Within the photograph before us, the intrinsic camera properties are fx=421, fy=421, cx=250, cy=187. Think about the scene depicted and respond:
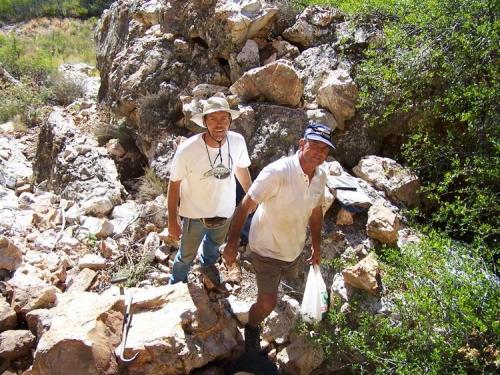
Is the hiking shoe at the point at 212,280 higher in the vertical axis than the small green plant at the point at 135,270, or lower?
higher

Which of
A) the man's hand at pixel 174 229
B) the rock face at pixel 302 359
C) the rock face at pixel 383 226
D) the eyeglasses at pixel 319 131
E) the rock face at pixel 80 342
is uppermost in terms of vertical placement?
the eyeglasses at pixel 319 131

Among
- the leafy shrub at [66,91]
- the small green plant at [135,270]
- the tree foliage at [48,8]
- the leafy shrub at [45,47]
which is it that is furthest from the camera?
the tree foliage at [48,8]

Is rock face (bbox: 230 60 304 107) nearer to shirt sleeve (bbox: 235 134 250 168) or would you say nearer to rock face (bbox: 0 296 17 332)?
shirt sleeve (bbox: 235 134 250 168)

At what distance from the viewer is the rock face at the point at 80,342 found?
263 cm

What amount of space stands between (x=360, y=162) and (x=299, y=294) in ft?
5.16

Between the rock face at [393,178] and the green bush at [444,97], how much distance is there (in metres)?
0.13

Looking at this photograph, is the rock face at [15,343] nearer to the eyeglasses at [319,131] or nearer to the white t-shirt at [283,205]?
the white t-shirt at [283,205]

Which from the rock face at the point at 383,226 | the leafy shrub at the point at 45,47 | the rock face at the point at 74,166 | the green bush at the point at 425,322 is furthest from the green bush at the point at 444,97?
the leafy shrub at the point at 45,47

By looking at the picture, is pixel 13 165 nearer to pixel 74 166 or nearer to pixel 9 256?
pixel 74 166

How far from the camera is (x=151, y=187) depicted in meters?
5.08

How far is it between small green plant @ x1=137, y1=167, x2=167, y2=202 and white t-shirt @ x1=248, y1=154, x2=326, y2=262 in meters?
2.31

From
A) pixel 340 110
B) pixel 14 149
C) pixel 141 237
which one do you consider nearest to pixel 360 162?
pixel 340 110

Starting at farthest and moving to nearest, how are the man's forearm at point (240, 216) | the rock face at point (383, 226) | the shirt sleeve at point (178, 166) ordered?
the rock face at point (383, 226), the shirt sleeve at point (178, 166), the man's forearm at point (240, 216)

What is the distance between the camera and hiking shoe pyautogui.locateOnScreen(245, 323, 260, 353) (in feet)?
10.3
